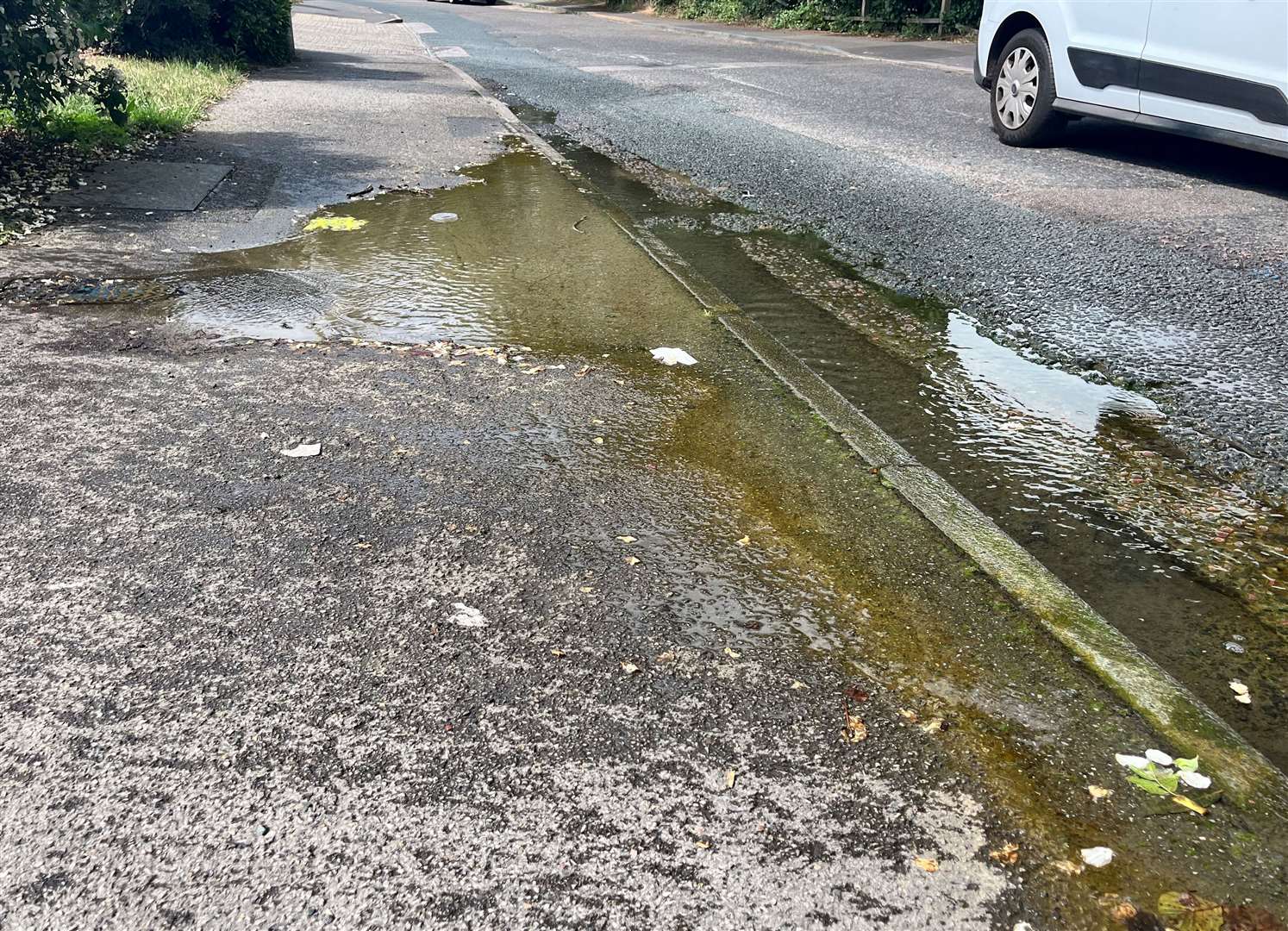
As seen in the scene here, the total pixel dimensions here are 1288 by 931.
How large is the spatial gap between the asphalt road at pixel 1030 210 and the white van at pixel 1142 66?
38 centimetres

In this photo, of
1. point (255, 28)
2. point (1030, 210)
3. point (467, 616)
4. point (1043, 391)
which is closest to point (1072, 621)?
point (467, 616)

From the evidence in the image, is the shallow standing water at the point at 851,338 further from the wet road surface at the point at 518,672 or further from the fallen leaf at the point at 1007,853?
the fallen leaf at the point at 1007,853

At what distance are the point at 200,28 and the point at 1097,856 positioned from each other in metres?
14.4

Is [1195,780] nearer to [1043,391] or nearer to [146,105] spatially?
[1043,391]

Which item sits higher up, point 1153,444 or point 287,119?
point 287,119

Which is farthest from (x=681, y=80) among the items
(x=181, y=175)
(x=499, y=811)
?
(x=499, y=811)

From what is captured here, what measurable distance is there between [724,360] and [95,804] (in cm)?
288

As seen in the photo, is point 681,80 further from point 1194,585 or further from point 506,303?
point 1194,585

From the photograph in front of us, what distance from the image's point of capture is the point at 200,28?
13461 mm

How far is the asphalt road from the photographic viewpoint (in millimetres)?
4426

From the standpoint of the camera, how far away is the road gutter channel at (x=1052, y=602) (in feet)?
7.19

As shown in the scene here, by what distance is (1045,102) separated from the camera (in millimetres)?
8789

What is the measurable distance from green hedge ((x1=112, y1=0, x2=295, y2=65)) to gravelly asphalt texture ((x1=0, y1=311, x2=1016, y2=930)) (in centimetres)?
1122

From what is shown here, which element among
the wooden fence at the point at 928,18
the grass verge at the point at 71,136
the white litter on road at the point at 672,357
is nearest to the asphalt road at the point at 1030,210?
the white litter on road at the point at 672,357
